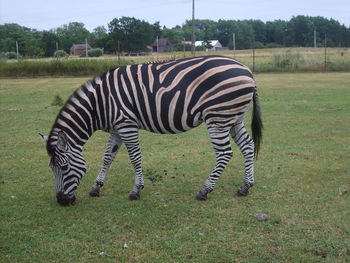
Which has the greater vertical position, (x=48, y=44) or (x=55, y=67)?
(x=48, y=44)

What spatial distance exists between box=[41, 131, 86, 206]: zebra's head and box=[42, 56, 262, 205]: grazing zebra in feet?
0.04

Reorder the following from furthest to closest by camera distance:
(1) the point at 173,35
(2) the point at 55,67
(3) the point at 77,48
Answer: (1) the point at 173,35
(3) the point at 77,48
(2) the point at 55,67

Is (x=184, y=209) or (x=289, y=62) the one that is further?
(x=289, y=62)

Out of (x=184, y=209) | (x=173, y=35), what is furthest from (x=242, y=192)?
(x=173, y=35)

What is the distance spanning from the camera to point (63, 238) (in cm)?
471

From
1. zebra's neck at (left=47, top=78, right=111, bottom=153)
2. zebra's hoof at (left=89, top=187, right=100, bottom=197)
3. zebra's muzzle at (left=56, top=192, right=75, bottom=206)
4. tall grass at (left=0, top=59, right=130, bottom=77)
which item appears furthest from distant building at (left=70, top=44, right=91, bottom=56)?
zebra's muzzle at (left=56, top=192, right=75, bottom=206)

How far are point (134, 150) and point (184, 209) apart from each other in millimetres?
1097

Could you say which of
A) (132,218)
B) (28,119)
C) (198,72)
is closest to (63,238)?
(132,218)

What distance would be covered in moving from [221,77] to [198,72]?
1.12ft

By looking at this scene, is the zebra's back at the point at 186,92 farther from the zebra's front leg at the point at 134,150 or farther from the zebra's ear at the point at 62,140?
the zebra's ear at the point at 62,140

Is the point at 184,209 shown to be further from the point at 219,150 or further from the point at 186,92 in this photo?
the point at 186,92

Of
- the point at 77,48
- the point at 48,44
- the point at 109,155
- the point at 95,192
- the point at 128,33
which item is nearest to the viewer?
the point at 95,192

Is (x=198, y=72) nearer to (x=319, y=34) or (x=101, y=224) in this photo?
(x=101, y=224)

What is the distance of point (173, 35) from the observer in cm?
8419
